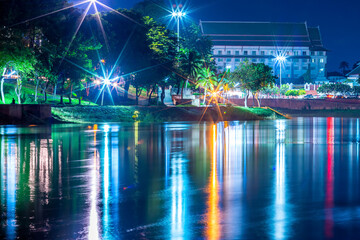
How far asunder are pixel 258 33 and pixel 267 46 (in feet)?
19.8

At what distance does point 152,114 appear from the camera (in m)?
65.2

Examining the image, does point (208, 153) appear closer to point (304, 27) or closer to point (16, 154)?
point (16, 154)

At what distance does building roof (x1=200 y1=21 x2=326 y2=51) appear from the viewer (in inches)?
7293

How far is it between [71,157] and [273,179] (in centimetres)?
866

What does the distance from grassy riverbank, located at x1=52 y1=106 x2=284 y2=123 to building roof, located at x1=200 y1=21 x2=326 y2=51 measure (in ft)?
362

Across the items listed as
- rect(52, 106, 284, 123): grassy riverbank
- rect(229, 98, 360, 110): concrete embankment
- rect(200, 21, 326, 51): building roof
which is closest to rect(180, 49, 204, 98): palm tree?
rect(52, 106, 284, 123): grassy riverbank

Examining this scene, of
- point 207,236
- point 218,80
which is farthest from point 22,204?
point 218,80

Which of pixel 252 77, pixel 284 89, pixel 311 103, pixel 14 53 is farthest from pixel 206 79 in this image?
pixel 284 89

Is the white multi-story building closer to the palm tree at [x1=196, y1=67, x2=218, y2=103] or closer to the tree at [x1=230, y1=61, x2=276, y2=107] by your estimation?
the palm tree at [x1=196, y1=67, x2=218, y2=103]

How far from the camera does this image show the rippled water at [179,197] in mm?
7941

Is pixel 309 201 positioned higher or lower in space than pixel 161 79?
lower

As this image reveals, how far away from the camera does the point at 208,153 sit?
66.6ft

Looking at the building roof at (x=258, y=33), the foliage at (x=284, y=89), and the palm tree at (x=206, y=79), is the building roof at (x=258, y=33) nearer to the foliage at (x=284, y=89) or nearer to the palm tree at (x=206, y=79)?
the foliage at (x=284, y=89)

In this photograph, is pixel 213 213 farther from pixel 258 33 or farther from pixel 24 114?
pixel 258 33
